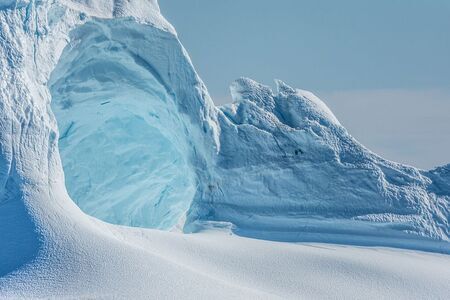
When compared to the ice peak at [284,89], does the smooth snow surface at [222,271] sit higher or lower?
lower

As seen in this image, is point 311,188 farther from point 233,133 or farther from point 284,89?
point 284,89

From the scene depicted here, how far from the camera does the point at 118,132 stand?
51.2 ft

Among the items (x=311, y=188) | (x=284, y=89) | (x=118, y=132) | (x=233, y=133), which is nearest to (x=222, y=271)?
(x=311, y=188)

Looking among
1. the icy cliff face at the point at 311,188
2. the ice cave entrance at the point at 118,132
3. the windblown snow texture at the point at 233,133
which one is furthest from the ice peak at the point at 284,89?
the ice cave entrance at the point at 118,132

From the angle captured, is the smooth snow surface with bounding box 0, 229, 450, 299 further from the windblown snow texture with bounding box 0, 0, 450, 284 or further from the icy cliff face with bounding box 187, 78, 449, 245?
the windblown snow texture with bounding box 0, 0, 450, 284

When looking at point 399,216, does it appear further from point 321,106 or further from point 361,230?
point 321,106

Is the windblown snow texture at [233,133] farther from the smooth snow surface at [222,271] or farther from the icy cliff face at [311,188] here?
the smooth snow surface at [222,271]

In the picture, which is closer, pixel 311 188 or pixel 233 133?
pixel 311 188

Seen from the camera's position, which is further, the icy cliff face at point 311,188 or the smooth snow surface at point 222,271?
the icy cliff face at point 311,188

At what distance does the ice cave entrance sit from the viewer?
12234 millimetres

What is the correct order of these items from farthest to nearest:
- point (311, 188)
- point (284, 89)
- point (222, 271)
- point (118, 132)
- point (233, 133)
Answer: point (118, 132), point (284, 89), point (233, 133), point (311, 188), point (222, 271)

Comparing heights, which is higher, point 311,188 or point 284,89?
point 284,89

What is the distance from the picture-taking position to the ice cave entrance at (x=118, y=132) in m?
12.2

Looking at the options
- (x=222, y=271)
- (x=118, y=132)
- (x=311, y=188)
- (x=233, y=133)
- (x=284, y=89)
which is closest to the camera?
(x=222, y=271)
